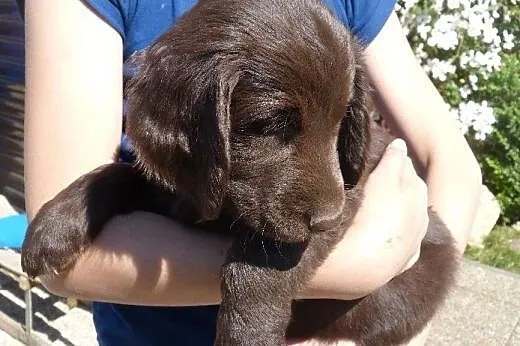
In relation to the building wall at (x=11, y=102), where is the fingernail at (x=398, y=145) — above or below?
above

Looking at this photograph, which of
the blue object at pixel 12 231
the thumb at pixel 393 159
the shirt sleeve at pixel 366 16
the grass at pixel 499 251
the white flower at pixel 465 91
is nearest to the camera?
the thumb at pixel 393 159

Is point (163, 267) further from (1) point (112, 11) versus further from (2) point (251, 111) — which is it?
(1) point (112, 11)

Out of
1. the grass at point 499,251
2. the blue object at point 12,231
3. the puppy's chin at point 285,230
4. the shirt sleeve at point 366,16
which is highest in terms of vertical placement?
the shirt sleeve at point 366,16

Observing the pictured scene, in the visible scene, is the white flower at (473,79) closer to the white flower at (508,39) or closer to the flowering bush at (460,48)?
the flowering bush at (460,48)

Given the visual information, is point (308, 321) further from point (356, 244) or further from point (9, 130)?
point (9, 130)

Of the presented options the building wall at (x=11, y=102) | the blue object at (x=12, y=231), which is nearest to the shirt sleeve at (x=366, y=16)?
the blue object at (x=12, y=231)

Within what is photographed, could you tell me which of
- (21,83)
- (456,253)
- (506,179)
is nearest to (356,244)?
(456,253)

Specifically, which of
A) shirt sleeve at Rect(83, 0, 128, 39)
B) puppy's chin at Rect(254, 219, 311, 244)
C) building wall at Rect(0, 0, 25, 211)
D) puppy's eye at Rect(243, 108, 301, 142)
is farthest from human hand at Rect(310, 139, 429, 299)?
building wall at Rect(0, 0, 25, 211)
